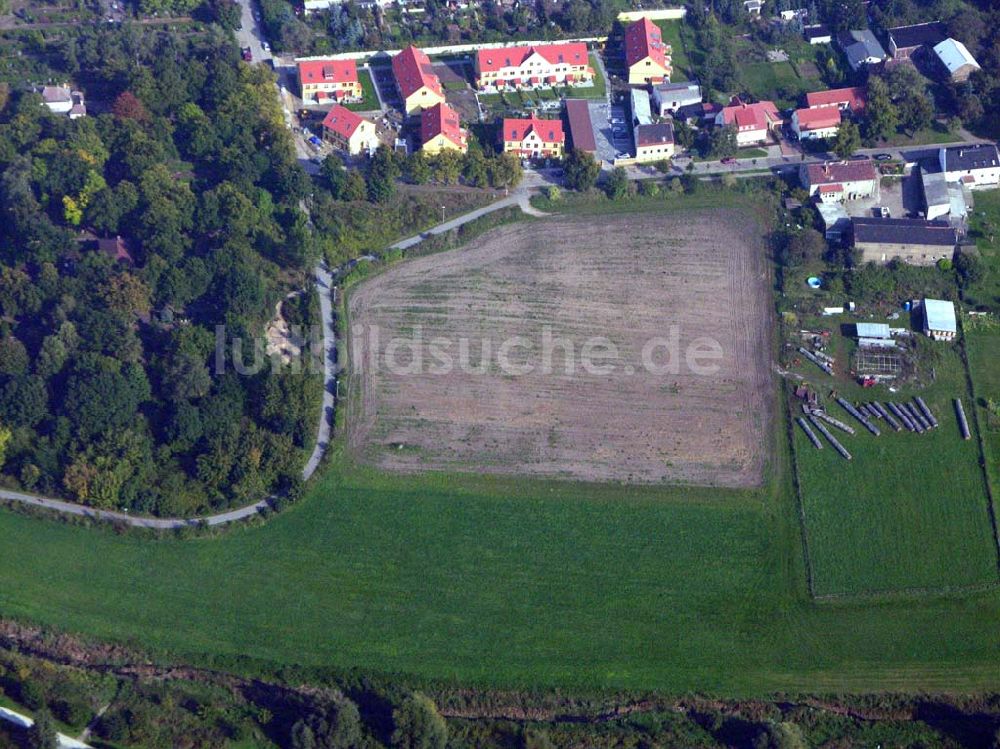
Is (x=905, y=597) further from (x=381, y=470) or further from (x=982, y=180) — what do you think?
(x=982, y=180)

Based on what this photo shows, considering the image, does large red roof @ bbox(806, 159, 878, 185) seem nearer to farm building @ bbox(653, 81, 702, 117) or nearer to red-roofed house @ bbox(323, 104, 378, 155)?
farm building @ bbox(653, 81, 702, 117)

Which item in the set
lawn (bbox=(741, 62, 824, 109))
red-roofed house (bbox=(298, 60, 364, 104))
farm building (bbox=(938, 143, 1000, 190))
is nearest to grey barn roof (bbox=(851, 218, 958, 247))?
farm building (bbox=(938, 143, 1000, 190))

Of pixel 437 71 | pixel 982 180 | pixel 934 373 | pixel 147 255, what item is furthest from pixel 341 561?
pixel 982 180

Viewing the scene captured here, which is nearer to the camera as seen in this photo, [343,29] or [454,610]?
[454,610]

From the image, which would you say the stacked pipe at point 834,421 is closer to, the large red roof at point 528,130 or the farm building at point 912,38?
the large red roof at point 528,130

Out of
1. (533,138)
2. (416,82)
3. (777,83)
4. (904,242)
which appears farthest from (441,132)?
(904,242)

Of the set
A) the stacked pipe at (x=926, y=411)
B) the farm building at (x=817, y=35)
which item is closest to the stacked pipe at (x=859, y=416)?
the stacked pipe at (x=926, y=411)

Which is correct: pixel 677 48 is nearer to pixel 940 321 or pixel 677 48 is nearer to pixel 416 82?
pixel 416 82
